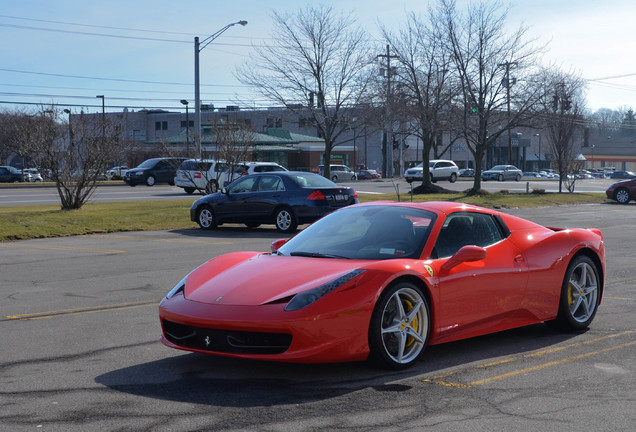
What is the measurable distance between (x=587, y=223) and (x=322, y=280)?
1879cm

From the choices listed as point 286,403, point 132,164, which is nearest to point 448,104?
point 286,403

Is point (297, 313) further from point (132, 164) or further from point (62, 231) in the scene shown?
point (132, 164)

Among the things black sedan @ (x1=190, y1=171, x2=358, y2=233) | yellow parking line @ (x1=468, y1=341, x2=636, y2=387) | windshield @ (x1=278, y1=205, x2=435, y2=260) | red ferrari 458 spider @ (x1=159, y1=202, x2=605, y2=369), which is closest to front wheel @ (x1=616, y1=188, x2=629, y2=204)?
black sedan @ (x1=190, y1=171, x2=358, y2=233)

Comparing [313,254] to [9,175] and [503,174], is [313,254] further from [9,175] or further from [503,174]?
[503,174]

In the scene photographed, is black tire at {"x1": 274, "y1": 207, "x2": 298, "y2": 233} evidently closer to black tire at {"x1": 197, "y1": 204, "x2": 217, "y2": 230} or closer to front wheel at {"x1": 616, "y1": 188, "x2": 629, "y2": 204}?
black tire at {"x1": 197, "y1": 204, "x2": 217, "y2": 230}

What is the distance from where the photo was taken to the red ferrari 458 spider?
547cm

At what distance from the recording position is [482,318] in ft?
21.3

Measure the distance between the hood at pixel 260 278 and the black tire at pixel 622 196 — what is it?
32.2m

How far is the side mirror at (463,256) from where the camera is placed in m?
6.23

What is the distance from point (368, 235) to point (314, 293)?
1.24m

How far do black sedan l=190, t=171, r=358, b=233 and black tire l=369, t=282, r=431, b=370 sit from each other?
13.4 metres

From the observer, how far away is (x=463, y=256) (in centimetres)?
625

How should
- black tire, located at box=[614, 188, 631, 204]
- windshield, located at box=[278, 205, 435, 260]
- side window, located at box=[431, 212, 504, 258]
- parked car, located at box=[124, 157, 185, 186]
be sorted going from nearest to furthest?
windshield, located at box=[278, 205, 435, 260]
side window, located at box=[431, 212, 504, 258]
black tire, located at box=[614, 188, 631, 204]
parked car, located at box=[124, 157, 185, 186]

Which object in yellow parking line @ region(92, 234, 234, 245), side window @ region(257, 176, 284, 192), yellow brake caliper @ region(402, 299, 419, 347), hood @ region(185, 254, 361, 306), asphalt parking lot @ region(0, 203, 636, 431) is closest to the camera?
asphalt parking lot @ region(0, 203, 636, 431)
